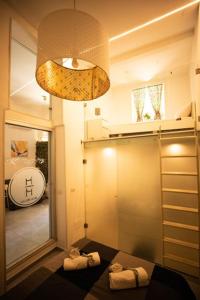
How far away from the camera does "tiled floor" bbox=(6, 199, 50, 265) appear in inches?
98.4

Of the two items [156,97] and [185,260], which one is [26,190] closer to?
[185,260]

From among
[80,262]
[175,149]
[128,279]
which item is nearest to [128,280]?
[128,279]

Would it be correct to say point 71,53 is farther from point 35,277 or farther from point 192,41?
point 192,41

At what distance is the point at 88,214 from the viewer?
127 inches

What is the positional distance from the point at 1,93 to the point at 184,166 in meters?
2.63

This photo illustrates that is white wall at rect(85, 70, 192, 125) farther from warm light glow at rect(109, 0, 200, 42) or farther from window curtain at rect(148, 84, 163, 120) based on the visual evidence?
warm light glow at rect(109, 0, 200, 42)

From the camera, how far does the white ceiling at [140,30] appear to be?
6.64 ft

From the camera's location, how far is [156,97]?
3.70m

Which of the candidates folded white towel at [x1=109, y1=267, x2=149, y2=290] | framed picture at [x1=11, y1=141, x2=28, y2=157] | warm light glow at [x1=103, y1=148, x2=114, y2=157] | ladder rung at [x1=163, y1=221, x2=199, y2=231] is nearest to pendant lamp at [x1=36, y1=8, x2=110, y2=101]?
framed picture at [x1=11, y1=141, x2=28, y2=157]

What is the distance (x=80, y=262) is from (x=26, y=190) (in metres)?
1.46

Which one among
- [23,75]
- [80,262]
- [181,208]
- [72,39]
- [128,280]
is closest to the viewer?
[72,39]

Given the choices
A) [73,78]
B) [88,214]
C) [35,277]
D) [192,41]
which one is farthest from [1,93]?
[192,41]

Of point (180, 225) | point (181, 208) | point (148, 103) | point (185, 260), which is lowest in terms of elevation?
point (185, 260)

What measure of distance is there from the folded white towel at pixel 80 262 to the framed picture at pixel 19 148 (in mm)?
1598
